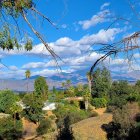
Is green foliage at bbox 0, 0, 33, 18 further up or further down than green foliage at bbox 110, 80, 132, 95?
further up

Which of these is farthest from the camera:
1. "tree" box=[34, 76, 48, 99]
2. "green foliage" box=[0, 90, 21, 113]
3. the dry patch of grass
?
→ "tree" box=[34, 76, 48, 99]

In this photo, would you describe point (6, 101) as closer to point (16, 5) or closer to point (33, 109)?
point (33, 109)

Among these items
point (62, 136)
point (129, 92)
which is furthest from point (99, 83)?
point (62, 136)

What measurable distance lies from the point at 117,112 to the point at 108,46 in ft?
141

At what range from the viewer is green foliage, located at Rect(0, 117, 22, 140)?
62.2 meters

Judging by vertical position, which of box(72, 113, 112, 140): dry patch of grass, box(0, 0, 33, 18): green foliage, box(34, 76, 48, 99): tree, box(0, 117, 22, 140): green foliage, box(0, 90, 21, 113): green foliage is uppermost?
box(0, 0, 33, 18): green foliage

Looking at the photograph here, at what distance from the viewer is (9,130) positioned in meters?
64.0

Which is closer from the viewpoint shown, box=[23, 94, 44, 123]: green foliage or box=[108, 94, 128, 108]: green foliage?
box=[108, 94, 128, 108]: green foliage

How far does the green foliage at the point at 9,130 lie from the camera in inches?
2450

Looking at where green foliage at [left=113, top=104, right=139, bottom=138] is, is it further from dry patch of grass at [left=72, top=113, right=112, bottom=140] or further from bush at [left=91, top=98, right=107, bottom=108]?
bush at [left=91, top=98, right=107, bottom=108]

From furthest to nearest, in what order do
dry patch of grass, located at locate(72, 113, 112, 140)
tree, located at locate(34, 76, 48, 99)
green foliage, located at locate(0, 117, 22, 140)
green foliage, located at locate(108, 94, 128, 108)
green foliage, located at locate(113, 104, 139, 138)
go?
tree, located at locate(34, 76, 48, 99) < green foliage, located at locate(108, 94, 128, 108) < green foliage, located at locate(0, 117, 22, 140) < dry patch of grass, located at locate(72, 113, 112, 140) < green foliage, located at locate(113, 104, 139, 138)

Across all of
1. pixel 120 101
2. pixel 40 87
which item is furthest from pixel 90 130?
pixel 40 87

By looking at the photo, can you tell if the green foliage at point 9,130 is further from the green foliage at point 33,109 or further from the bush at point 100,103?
the bush at point 100,103

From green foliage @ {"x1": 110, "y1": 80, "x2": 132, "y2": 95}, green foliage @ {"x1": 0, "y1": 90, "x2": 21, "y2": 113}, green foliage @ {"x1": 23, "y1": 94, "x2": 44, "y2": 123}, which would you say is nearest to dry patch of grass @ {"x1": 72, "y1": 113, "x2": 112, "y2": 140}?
green foliage @ {"x1": 23, "y1": 94, "x2": 44, "y2": 123}
